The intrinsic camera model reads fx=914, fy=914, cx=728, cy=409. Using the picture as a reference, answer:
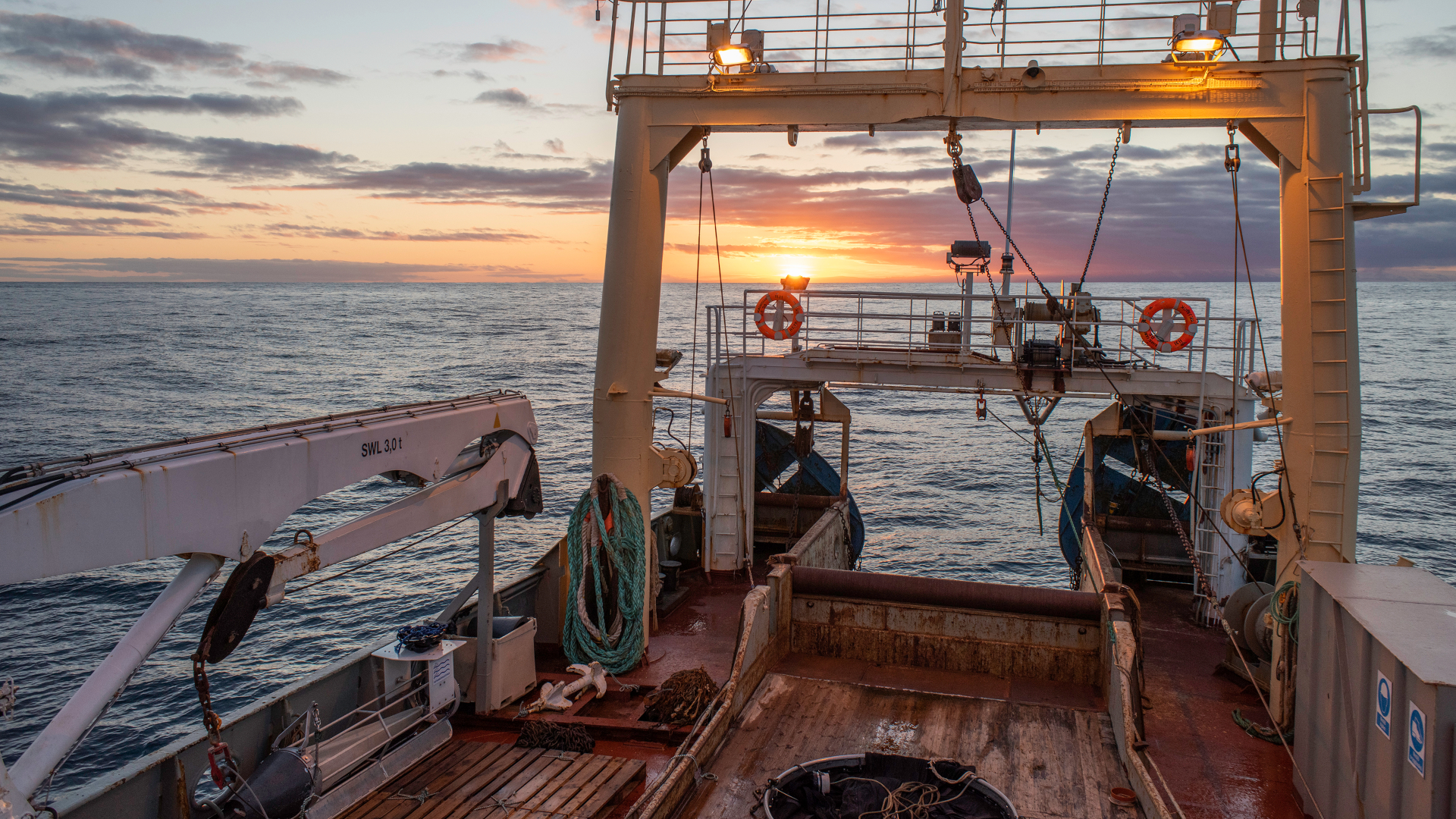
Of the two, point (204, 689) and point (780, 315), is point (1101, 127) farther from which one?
point (204, 689)

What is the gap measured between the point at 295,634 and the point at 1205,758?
20011 mm

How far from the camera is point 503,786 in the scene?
7633 mm

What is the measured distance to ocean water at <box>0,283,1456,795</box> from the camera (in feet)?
66.5

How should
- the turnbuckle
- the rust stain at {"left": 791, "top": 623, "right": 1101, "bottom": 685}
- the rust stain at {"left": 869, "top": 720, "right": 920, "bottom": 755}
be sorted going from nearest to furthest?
the turnbuckle → the rust stain at {"left": 869, "top": 720, "right": 920, "bottom": 755} → the rust stain at {"left": 791, "top": 623, "right": 1101, "bottom": 685}

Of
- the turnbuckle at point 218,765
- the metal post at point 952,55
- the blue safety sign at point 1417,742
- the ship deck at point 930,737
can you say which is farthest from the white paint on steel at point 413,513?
the blue safety sign at point 1417,742

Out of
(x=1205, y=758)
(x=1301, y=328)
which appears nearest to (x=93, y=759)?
(x=1205, y=758)

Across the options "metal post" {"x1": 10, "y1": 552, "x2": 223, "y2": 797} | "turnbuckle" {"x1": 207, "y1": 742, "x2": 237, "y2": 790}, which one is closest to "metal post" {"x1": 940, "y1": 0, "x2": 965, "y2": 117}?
"metal post" {"x1": 10, "y1": 552, "x2": 223, "y2": 797}

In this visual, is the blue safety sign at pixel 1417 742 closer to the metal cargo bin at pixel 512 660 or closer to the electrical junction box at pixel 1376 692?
the electrical junction box at pixel 1376 692

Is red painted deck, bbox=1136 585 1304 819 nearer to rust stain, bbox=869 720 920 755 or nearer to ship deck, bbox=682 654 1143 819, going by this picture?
ship deck, bbox=682 654 1143 819

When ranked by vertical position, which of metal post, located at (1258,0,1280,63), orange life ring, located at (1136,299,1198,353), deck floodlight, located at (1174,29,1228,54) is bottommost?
orange life ring, located at (1136,299,1198,353)

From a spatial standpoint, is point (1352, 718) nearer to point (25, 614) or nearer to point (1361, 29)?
point (1361, 29)

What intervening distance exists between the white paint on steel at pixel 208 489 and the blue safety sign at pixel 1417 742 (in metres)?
7.39

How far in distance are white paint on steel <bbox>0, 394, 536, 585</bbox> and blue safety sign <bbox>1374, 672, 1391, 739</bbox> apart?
298 inches

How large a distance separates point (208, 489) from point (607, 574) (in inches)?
226
